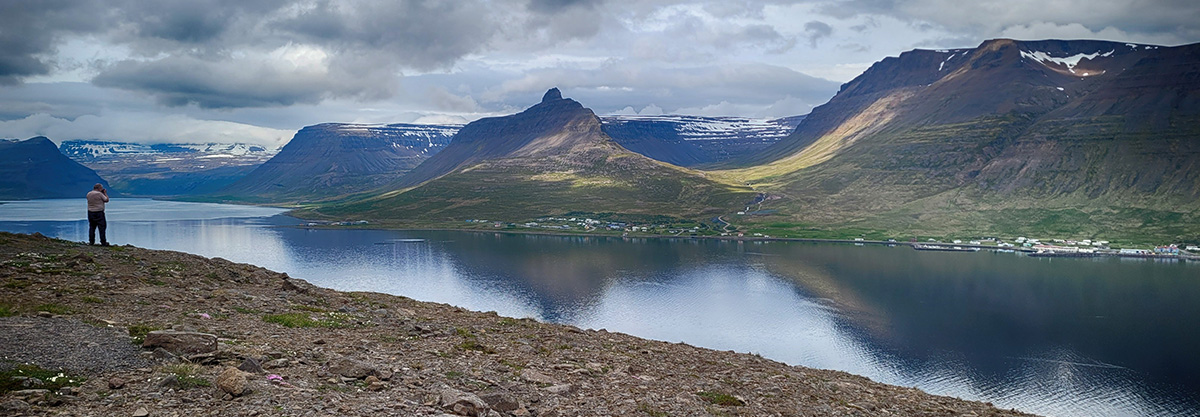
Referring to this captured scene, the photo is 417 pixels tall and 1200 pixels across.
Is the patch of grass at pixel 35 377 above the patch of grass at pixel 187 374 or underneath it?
above

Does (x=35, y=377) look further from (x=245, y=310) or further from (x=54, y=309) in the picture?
(x=245, y=310)

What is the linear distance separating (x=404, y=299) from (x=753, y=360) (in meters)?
15.4

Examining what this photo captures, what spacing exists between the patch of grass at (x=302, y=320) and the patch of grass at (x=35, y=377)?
727 centimetres

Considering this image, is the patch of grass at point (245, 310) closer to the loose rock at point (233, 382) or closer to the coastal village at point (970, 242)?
the loose rock at point (233, 382)

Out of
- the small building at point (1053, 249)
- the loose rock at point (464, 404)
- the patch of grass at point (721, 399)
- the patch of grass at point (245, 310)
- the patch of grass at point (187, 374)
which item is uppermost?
the patch of grass at point (187, 374)

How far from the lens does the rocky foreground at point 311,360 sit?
1113 cm

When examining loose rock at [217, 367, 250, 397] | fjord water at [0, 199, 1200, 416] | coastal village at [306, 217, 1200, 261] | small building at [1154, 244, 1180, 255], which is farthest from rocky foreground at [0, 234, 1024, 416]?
small building at [1154, 244, 1180, 255]

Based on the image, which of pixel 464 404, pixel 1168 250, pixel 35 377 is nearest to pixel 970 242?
pixel 1168 250

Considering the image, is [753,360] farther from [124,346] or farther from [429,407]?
[124,346]

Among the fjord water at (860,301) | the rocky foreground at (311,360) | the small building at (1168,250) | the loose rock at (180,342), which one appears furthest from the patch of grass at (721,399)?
the small building at (1168,250)

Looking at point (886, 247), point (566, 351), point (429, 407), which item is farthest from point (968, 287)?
point (429, 407)

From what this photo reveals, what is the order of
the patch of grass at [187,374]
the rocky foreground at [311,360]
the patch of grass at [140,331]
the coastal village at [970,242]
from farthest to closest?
the coastal village at [970,242] < the patch of grass at [140,331] < the patch of grass at [187,374] < the rocky foreground at [311,360]

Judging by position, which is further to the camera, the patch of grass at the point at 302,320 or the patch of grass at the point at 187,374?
the patch of grass at the point at 302,320

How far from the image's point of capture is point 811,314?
80.9m
